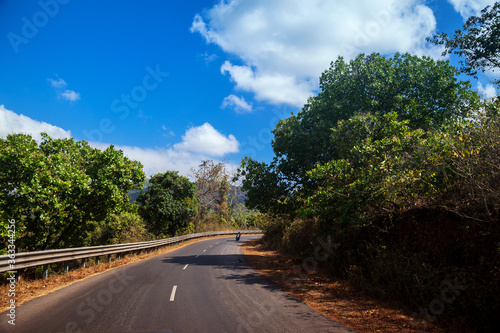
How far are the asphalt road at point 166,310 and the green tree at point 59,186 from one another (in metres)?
6.69

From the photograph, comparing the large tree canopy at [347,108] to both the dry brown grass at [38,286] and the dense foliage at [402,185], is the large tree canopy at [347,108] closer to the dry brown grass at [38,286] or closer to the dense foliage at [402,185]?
the dense foliage at [402,185]

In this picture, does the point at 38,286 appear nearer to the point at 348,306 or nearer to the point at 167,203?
the point at 348,306

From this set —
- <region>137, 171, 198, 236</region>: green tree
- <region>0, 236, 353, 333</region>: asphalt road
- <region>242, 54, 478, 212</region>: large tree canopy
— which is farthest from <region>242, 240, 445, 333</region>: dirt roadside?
<region>137, 171, 198, 236</region>: green tree

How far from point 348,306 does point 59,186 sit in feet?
47.7

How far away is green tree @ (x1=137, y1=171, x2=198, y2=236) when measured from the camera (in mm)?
34188

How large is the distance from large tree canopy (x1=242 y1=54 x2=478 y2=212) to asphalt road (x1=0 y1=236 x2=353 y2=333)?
801 centimetres

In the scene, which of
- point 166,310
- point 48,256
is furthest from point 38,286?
point 166,310

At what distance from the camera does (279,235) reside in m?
25.3

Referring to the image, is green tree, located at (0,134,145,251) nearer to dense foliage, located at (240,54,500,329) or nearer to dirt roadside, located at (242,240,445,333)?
dense foliage, located at (240,54,500,329)

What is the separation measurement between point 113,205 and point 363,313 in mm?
15944

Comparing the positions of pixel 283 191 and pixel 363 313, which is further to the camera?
pixel 283 191

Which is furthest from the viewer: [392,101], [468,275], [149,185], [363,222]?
[149,185]

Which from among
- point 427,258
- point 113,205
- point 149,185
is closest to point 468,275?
point 427,258

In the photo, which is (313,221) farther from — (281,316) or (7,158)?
(7,158)
